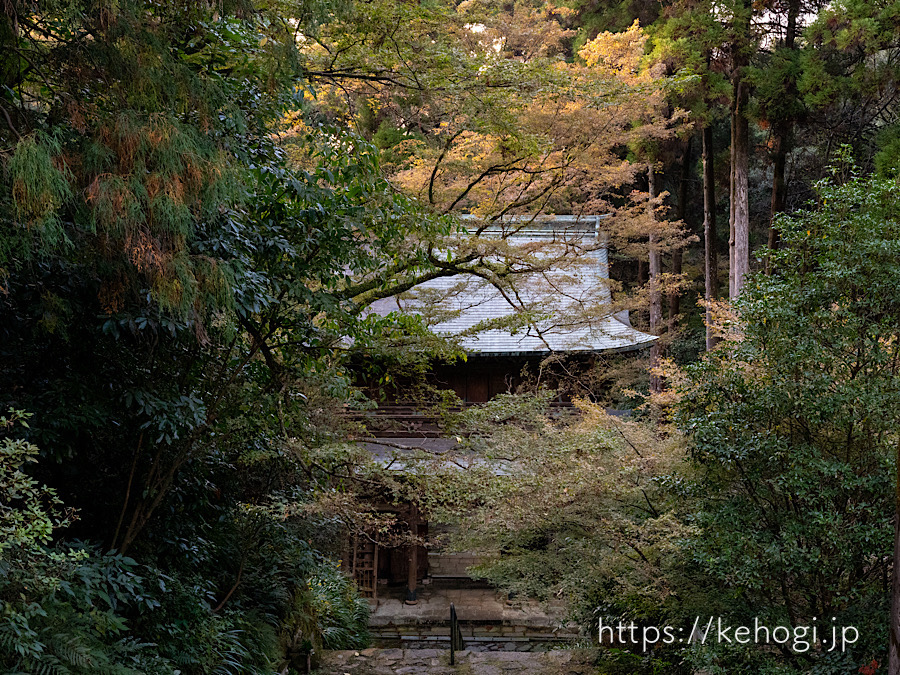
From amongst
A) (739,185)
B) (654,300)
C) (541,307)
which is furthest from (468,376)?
(739,185)

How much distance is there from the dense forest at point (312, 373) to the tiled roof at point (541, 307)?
427 mm

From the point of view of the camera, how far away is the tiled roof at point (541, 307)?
335 inches

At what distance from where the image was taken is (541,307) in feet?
33.7

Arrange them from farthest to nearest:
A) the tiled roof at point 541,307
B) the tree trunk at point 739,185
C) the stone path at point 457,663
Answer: the tree trunk at point 739,185, the tiled roof at point 541,307, the stone path at point 457,663

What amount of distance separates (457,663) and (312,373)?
5.11 metres

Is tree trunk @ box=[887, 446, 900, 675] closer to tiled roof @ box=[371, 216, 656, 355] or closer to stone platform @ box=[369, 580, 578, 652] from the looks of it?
tiled roof @ box=[371, 216, 656, 355]

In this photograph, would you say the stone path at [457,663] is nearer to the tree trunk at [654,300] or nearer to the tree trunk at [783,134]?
the tree trunk at [654,300]

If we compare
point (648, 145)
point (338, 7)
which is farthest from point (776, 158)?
point (338, 7)

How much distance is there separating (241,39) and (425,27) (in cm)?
237

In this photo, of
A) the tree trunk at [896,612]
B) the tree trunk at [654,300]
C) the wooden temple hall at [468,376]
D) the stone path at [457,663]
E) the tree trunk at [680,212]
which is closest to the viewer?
the tree trunk at [896,612]

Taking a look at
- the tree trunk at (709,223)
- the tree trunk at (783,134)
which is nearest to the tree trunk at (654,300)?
the tree trunk at (709,223)

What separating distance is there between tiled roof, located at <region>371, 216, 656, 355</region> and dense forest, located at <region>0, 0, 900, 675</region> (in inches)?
16.8

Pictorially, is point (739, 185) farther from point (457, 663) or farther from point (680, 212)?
point (457, 663)

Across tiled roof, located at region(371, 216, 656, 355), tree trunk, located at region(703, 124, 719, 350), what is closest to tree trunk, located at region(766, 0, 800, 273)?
tree trunk, located at region(703, 124, 719, 350)
